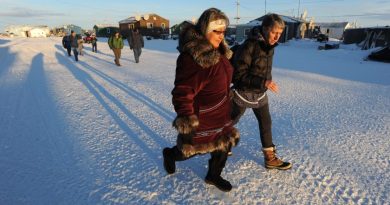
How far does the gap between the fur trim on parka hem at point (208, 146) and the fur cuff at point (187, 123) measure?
148 mm

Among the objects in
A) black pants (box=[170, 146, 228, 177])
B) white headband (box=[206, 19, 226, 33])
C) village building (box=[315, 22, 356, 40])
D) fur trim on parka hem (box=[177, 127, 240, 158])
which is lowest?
black pants (box=[170, 146, 228, 177])

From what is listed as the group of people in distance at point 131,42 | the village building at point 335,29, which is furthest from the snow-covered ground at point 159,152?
the village building at point 335,29

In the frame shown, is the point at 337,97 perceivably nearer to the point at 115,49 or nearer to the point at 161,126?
the point at 161,126

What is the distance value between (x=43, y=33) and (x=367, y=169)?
102m

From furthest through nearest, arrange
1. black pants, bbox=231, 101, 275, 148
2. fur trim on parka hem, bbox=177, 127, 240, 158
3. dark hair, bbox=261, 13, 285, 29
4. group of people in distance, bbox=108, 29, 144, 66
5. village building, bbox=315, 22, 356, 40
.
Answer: village building, bbox=315, 22, 356, 40
group of people in distance, bbox=108, 29, 144, 66
black pants, bbox=231, 101, 275, 148
dark hair, bbox=261, 13, 285, 29
fur trim on parka hem, bbox=177, 127, 240, 158

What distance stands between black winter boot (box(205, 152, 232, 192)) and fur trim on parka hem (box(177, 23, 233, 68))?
924 mm

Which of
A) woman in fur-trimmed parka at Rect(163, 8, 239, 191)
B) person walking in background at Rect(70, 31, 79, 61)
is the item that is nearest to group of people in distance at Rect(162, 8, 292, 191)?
woman in fur-trimmed parka at Rect(163, 8, 239, 191)

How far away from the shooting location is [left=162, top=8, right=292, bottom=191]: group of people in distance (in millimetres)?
2211

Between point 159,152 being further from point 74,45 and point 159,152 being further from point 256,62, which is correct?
point 74,45

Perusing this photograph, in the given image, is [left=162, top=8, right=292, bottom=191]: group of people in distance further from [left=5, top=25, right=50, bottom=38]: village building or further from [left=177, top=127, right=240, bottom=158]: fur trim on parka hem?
[left=5, top=25, right=50, bottom=38]: village building

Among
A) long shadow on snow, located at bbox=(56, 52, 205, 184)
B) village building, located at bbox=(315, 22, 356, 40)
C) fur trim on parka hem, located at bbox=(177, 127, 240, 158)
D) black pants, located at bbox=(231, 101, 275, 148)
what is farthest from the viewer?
village building, located at bbox=(315, 22, 356, 40)

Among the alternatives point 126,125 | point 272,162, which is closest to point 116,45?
point 126,125

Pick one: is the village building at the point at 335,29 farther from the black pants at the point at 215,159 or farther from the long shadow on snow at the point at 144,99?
the black pants at the point at 215,159

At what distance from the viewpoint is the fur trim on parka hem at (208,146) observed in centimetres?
249
